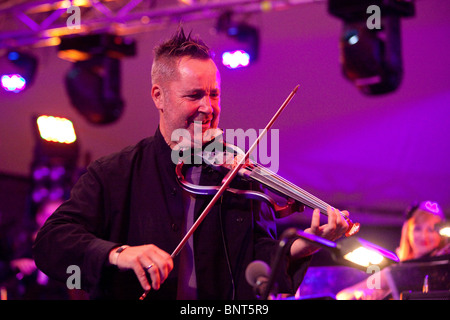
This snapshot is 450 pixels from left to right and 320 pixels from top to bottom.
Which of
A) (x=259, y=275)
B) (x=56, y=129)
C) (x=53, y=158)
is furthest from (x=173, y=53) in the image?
(x=53, y=158)

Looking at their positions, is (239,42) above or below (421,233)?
above

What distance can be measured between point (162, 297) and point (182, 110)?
2.35ft

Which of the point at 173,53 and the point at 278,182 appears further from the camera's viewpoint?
the point at 173,53

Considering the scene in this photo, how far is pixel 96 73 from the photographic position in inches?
271

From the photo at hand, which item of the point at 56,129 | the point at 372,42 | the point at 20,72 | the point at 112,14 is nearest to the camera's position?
the point at 372,42

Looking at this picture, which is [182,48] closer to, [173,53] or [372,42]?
[173,53]

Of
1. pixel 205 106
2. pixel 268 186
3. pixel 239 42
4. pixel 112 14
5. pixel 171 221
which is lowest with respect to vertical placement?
pixel 171 221

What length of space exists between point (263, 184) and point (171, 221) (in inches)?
14.9

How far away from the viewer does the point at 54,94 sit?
8.66m

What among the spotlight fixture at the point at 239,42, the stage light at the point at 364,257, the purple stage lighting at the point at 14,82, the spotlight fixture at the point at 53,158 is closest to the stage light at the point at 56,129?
the spotlight fixture at the point at 53,158

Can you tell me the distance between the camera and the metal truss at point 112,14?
6383 millimetres

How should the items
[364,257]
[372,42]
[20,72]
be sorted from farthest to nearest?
[20,72]
[372,42]
[364,257]
